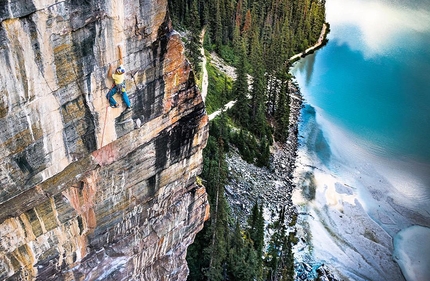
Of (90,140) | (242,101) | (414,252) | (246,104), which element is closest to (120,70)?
(90,140)

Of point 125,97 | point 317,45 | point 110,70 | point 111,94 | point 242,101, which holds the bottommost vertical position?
point 317,45

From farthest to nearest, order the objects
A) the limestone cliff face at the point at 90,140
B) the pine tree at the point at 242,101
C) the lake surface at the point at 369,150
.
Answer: the pine tree at the point at 242,101 < the lake surface at the point at 369,150 < the limestone cliff face at the point at 90,140

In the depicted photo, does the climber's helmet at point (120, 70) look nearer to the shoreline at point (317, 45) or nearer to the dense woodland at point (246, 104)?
the dense woodland at point (246, 104)

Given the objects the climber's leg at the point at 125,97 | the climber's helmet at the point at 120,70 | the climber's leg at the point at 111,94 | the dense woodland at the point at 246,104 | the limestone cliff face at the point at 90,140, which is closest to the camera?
the limestone cliff face at the point at 90,140

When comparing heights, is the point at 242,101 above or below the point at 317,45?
above

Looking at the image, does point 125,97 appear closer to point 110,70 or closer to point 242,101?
point 110,70

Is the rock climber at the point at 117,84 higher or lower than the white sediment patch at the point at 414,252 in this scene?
higher

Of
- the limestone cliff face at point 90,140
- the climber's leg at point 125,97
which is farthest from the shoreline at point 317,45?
the climber's leg at point 125,97
